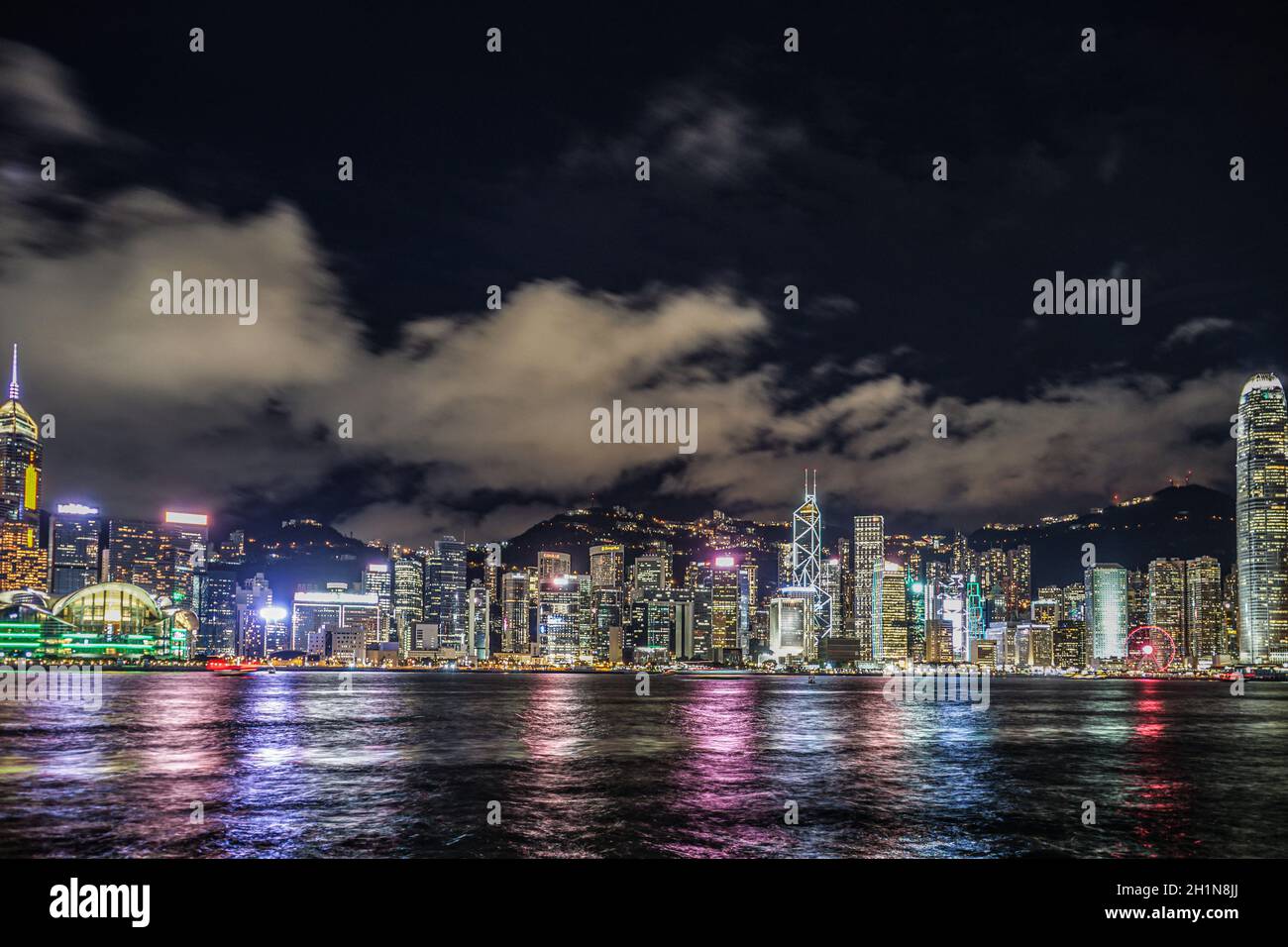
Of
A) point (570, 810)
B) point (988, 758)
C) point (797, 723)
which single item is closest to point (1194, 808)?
point (988, 758)
